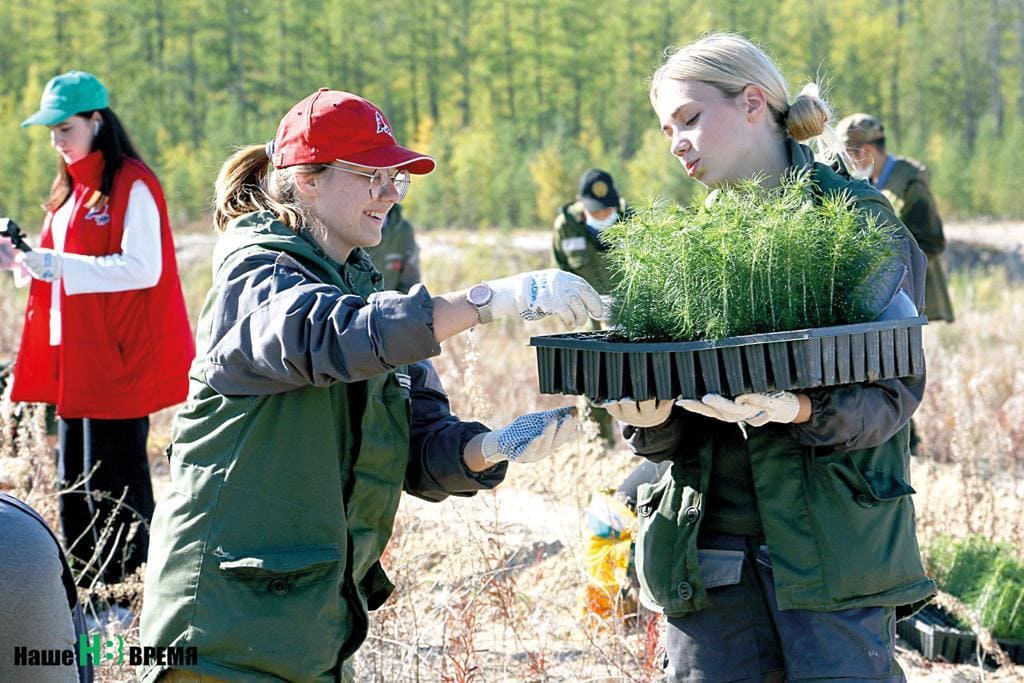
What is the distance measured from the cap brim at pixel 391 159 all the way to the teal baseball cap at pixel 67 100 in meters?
2.24

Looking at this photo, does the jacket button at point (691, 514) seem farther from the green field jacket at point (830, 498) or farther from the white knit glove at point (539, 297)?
the white knit glove at point (539, 297)

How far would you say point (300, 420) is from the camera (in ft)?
7.14

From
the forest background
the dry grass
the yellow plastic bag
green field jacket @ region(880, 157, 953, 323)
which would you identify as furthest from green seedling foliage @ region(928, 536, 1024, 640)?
the forest background

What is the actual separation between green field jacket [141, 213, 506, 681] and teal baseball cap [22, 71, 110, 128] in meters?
2.23

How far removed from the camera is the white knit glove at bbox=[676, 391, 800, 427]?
6.99ft

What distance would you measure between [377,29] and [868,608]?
3476 cm

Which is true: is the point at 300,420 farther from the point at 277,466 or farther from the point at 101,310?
the point at 101,310

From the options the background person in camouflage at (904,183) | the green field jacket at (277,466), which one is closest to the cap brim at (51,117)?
the green field jacket at (277,466)

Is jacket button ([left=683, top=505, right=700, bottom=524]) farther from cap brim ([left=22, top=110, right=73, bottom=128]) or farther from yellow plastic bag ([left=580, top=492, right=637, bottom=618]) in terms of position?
cap brim ([left=22, top=110, right=73, bottom=128])

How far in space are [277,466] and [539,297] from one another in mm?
559

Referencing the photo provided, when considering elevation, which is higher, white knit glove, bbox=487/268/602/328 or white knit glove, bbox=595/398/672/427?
white knit glove, bbox=487/268/602/328

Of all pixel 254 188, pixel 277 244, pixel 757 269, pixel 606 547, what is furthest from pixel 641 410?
pixel 606 547

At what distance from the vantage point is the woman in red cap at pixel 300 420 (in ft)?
6.78

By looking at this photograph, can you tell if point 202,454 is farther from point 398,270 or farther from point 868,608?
point 398,270
